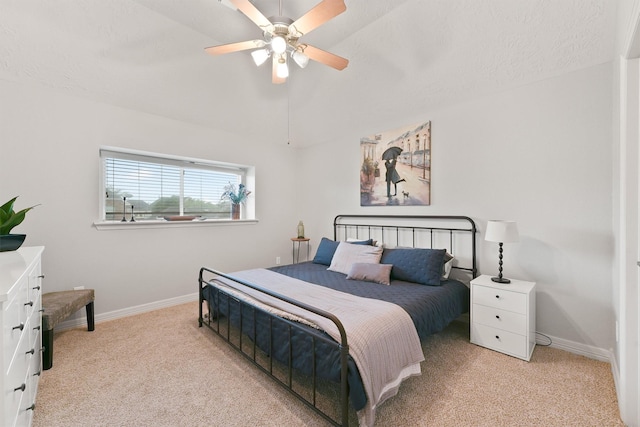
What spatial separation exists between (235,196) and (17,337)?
3.30 meters

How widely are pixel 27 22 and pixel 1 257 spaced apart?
1972mm

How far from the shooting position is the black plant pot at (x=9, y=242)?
1.92 m

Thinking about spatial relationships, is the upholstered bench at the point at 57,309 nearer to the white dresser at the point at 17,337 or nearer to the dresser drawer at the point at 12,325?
the white dresser at the point at 17,337

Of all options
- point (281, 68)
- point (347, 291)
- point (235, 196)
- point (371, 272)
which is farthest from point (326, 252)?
point (281, 68)

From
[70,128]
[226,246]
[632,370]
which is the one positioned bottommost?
[632,370]

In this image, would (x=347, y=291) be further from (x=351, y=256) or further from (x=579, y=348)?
(x=579, y=348)

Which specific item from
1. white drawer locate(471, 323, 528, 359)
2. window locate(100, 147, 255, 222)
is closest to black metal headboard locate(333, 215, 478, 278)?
white drawer locate(471, 323, 528, 359)

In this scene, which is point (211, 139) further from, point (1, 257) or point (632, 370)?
point (632, 370)

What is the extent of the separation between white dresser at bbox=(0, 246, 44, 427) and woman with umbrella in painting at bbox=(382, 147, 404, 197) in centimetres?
346

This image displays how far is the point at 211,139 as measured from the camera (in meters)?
4.02

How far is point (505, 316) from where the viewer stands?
2.42m

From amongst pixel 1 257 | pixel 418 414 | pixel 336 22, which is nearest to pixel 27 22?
pixel 1 257

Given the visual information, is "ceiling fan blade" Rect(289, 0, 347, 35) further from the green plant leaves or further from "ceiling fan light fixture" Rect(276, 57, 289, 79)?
the green plant leaves

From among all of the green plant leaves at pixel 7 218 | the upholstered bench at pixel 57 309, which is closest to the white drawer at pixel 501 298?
the upholstered bench at pixel 57 309
